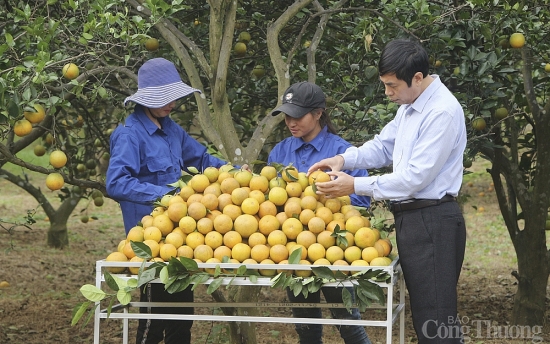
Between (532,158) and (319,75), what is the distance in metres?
2.34

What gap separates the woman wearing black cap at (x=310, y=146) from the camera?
3619 mm

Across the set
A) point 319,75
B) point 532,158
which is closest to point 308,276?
point 319,75

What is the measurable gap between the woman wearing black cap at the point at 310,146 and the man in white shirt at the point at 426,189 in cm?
56

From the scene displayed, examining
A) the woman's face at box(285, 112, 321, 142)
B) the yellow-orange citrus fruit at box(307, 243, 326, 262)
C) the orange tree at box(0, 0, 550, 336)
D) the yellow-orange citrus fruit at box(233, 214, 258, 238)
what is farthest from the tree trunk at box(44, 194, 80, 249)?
the yellow-orange citrus fruit at box(307, 243, 326, 262)

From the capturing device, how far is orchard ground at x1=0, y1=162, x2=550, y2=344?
19.7 ft

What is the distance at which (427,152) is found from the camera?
2.99 metres

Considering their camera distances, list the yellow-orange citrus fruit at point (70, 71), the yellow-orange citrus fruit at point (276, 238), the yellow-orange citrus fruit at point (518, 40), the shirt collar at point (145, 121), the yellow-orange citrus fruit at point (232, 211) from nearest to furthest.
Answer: the yellow-orange citrus fruit at point (276, 238) < the yellow-orange citrus fruit at point (232, 211) < the shirt collar at point (145, 121) < the yellow-orange citrus fruit at point (70, 71) < the yellow-orange citrus fruit at point (518, 40)

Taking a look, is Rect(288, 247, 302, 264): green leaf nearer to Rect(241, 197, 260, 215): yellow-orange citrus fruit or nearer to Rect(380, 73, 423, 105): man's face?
Rect(241, 197, 260, 215): yellow-orange citrus fruit

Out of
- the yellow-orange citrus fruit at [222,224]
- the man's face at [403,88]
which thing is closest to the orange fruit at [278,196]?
the yellow-orange citrus fruit at [222,224]

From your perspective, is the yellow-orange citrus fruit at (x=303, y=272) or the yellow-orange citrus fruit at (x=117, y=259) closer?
the yellow-orange citrus fruit at (x=303, y=272)

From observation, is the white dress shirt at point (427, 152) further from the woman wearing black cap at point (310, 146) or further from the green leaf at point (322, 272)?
the woman wearing black cap at point (310, 146)

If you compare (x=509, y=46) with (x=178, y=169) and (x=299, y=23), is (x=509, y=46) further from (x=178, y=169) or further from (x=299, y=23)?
(x=178, y=169)

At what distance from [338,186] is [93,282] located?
5.48 m

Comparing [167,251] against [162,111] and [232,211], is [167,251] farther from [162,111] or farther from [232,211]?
[162,111]
